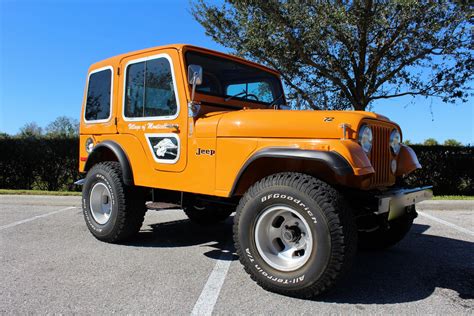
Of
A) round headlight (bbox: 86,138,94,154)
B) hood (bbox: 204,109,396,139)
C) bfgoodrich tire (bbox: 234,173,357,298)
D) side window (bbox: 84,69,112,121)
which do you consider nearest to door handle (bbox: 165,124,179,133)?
hood (bbox: 204,109,396,139)

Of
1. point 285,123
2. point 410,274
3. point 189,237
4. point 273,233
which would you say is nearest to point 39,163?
point 189,237

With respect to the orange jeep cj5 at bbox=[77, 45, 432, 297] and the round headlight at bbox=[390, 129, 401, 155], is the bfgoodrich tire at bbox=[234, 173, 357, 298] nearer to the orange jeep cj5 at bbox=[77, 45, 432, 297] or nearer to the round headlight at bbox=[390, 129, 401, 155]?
the orange jeep cj5 at bbox=[77, 45, 432, 297]

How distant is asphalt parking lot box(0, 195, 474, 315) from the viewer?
2.93 meters

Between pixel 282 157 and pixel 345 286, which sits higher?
pixel 282 157

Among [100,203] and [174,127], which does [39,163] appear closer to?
[100,203]

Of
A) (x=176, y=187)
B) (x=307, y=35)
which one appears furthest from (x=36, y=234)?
(x=307, y=35)

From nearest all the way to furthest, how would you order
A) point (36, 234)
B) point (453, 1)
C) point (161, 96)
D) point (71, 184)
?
point (161, 96)
point (36, 234)
point (453, 1)
point (71, 184)

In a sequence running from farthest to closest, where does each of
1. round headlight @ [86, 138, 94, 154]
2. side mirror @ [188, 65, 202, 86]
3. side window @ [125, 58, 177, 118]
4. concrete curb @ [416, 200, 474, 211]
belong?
concrete curb @ [416, 200, 474, 211] → round headlight @ [86, 138, 94, 154] → side window @ [125, 58, 177, 118] → side mirror @ [188, 65, 202, 86]

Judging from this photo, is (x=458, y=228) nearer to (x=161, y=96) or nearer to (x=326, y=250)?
(x=326, y=250)

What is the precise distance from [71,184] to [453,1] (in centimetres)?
1069

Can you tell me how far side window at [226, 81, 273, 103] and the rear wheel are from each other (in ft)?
6.65

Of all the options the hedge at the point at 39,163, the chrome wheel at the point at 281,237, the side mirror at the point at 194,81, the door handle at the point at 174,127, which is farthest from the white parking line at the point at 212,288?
the hedge at the point at 39,163

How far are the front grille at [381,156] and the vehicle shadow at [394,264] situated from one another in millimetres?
870

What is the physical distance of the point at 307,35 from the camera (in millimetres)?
9609
